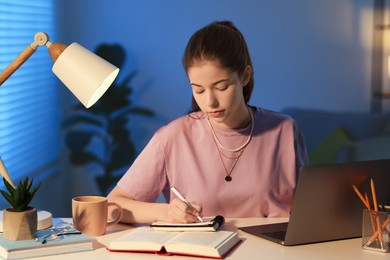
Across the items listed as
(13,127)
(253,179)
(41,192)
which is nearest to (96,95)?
(253,179)

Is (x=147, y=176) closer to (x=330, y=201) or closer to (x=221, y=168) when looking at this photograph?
(x=221, y=168)

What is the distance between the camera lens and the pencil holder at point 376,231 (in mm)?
1654

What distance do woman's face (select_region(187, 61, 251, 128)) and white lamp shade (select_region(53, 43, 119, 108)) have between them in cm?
41

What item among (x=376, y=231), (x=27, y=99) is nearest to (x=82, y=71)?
(x=376, y=231)

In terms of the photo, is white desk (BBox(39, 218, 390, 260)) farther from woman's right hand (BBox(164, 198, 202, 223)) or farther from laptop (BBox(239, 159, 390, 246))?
woman's right hand (BBox(164, 198, 202, 223))

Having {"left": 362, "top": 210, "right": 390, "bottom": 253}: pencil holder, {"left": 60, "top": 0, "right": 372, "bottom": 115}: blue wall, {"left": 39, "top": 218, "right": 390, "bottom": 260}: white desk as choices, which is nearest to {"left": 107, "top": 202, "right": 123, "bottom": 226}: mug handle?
{"left": 39, "top": 218, "right": 390, "bottom": 260}: white desk

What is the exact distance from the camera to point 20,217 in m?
1.60

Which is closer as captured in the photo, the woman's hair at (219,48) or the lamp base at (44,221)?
the lamp base at (44,221)

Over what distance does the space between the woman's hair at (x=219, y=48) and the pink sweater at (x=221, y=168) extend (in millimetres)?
251

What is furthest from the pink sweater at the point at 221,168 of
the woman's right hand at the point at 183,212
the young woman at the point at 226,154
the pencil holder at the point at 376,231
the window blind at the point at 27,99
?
the window blind at the point at 27,99

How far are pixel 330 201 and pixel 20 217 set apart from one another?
2.50 feet

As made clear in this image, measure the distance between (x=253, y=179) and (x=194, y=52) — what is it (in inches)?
18.2

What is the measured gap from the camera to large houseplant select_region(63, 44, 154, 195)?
439cm

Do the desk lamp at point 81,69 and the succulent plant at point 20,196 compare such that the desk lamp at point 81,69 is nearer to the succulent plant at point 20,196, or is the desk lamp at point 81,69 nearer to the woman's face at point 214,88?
the succulent plant at point 20,196
